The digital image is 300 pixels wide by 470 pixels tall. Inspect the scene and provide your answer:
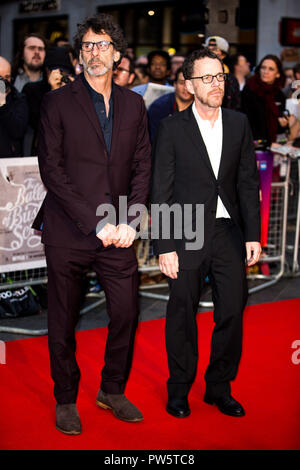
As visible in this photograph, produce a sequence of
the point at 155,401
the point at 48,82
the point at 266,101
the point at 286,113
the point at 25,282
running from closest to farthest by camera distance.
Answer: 1. the point at 155,401
2. the point at 25,282
3. the point at 48,82
4. the point at 266,101
5. the point at 286,113

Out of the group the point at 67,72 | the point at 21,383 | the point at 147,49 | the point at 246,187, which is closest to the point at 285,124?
the point at 67,72

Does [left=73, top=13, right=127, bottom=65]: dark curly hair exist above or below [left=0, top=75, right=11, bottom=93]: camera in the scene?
above

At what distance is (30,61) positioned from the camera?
21.0ft

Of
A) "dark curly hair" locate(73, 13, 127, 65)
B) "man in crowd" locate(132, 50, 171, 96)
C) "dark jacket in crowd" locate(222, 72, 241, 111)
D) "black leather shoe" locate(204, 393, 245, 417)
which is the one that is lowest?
"black leather shoe" locate(204, 393, 245, 417)

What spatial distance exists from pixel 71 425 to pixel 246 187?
1.61 metres

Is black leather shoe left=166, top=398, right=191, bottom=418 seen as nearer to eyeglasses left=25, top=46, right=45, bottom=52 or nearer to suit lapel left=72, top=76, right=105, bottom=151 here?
suit lapel left=72, top=76, right=105, bottom=151

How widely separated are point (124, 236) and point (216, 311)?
0.72 meters

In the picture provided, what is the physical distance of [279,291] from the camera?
648 centimetres

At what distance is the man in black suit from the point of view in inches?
136

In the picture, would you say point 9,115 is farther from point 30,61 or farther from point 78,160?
point 78,160

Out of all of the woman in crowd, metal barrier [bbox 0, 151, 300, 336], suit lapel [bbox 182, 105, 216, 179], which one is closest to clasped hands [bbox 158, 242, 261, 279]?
suit lapel [bbox 182, 105, 216, 179]

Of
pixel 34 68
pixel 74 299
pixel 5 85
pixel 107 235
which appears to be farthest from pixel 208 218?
pixel 34 68

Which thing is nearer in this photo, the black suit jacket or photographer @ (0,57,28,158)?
the black suit jacket
